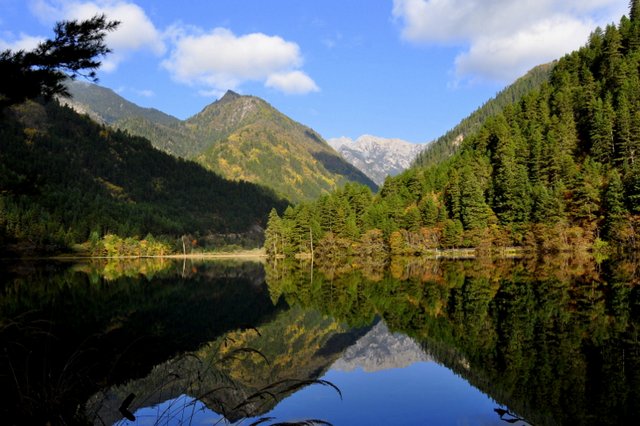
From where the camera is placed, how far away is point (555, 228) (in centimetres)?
8038

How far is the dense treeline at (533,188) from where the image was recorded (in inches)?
3172

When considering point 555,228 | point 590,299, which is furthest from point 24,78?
point 555,228

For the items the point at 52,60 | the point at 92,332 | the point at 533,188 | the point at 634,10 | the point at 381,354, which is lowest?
the point at 92,332

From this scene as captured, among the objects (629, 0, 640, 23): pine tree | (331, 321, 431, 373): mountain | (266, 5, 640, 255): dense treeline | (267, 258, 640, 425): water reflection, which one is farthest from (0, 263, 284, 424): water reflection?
(629, 0, 640, 23): pine tree

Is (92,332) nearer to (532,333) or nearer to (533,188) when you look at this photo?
(532,333)

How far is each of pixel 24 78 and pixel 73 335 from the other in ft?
40.2

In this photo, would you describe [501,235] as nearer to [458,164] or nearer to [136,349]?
[458,164]

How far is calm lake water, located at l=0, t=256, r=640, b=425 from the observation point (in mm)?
9109


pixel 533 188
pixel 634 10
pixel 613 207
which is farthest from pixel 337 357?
pixel 634 10

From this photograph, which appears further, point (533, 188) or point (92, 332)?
point (533, 188)

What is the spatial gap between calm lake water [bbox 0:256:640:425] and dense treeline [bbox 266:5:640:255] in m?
50.4

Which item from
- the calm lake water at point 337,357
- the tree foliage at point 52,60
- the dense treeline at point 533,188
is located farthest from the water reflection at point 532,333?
the dense treeline at point 533,188

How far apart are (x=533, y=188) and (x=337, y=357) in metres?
85.2

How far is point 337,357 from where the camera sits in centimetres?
1914
